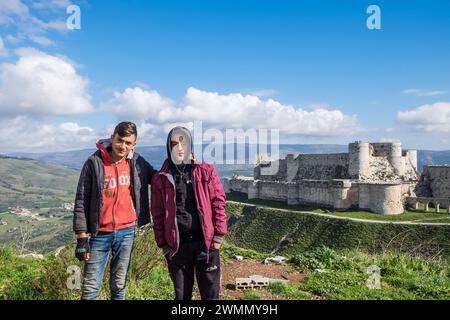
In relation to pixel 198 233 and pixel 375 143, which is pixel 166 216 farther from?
pixel 375 143

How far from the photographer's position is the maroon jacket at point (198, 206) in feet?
16.9

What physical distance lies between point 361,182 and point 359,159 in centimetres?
353

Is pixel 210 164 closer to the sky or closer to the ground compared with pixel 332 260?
closer to the sky

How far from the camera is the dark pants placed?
204 inches

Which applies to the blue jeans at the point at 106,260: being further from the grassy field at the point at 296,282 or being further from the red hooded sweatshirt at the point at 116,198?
the grassy field at the point at 296,282

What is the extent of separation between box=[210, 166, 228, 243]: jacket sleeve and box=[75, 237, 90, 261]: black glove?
1660mm

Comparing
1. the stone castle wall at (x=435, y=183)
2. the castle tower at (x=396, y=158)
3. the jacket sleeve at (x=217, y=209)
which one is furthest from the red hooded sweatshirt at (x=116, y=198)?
the castle tower at (x=396, y=158)

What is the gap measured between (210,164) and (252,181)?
145ft

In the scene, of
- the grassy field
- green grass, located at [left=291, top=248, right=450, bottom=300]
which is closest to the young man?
the grassy field

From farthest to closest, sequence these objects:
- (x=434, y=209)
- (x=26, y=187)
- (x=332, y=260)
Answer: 1. (x=26, y=187)
2. (x=434, y=209)
3. (x=332, y=260)

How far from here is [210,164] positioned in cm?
548

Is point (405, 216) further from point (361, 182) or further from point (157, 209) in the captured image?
point (157, 209)

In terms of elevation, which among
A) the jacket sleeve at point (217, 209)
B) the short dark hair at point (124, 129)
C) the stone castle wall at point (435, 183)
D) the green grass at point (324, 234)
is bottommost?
the green grass at point (324, 234)
